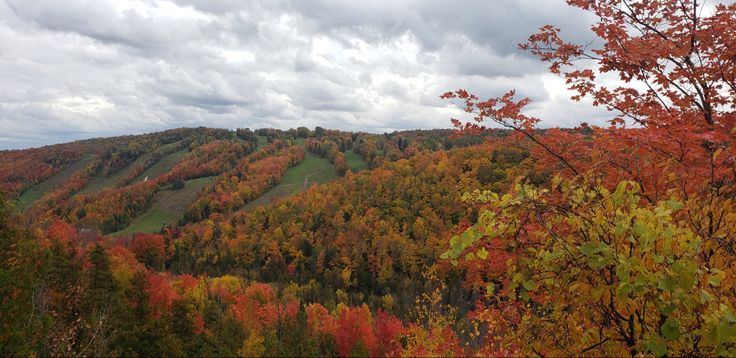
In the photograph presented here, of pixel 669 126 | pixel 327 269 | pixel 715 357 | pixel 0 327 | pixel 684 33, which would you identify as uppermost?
pixel 684 33

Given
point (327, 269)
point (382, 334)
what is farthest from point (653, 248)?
point (327, 269)

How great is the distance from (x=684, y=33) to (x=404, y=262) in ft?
347

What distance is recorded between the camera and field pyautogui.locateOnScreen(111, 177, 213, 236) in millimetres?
168375

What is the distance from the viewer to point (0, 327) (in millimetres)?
16781

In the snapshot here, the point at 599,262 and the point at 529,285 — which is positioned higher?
the point at 599,262

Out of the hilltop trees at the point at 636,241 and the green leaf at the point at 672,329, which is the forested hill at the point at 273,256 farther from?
the green leaf at the point at 672,329

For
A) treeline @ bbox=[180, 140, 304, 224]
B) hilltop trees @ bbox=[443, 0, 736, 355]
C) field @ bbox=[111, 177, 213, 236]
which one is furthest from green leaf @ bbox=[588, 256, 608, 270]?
field @ bbox=[111, 177, 213, 236]

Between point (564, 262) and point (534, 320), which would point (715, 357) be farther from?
point (534, 320)

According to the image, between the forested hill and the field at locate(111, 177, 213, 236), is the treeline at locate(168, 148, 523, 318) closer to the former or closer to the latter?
the forested hill

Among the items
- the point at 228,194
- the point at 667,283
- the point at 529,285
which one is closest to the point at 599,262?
the point at 667,283

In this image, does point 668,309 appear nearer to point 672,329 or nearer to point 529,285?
point 672,329

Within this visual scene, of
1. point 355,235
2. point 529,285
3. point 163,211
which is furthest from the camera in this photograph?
point 163,211

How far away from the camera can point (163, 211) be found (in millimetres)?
182875

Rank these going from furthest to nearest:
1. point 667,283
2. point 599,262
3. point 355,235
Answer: point 355,235
point 599,262
point 667,283
